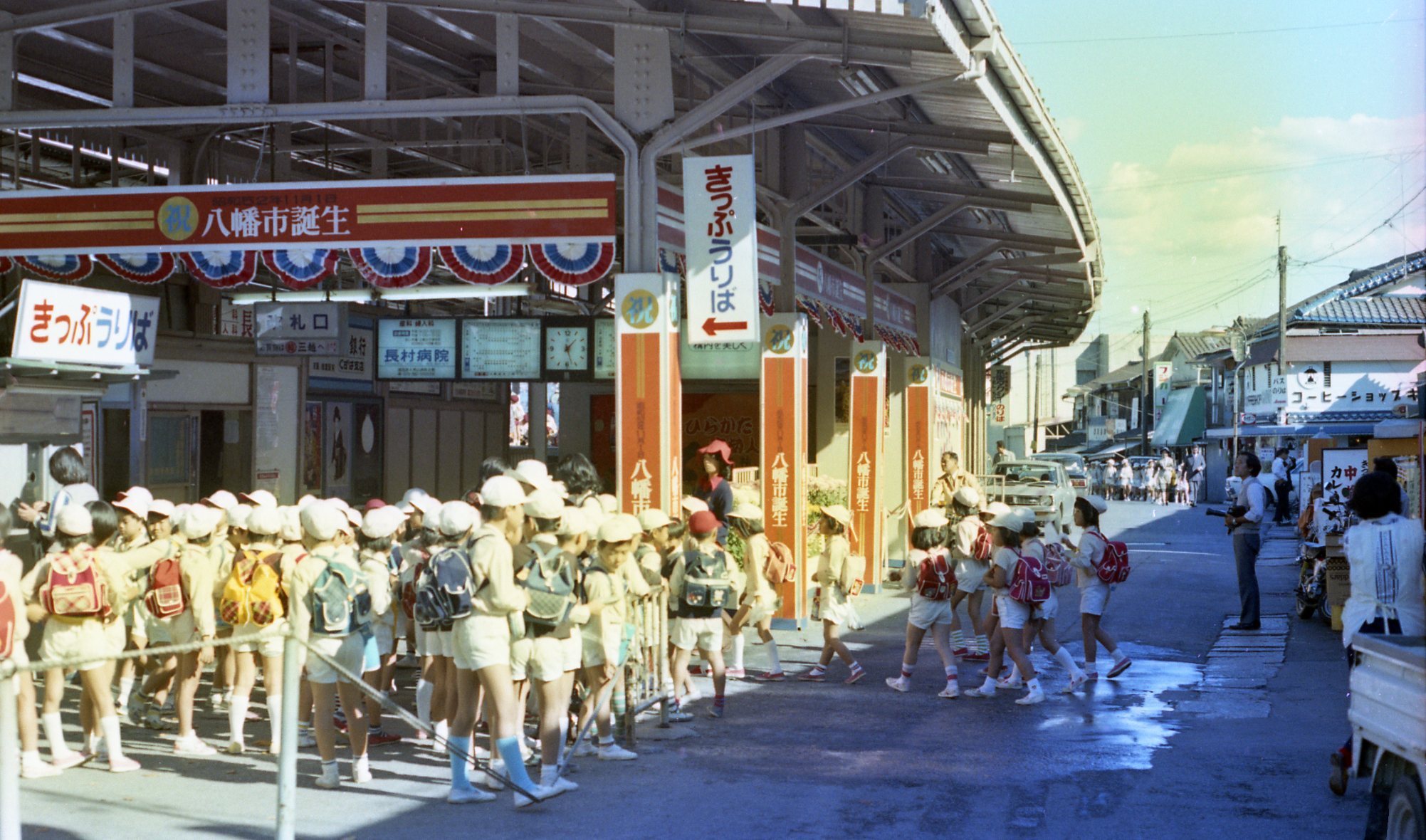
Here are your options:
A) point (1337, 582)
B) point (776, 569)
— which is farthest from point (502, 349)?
point (1337, 582)

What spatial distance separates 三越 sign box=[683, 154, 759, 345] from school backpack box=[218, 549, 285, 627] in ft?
15.0

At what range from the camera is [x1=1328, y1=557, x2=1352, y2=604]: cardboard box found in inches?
568

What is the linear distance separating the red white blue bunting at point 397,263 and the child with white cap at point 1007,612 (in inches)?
200

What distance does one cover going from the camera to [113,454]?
1628 cm

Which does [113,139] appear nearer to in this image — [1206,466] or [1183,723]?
[1183,723]

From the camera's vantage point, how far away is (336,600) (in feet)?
26.0

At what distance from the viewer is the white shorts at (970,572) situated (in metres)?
12.6

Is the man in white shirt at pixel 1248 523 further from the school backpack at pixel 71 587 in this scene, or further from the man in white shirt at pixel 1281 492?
the man in white shirt at pixel 1281 492

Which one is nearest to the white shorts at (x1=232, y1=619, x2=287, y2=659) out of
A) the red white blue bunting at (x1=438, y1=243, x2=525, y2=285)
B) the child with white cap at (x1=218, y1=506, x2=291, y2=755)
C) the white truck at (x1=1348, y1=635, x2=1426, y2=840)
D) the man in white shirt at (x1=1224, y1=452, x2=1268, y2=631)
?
the child with white cap at (x1=218, y1=506, x2=291, y2=755)

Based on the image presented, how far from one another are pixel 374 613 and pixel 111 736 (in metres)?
1.72

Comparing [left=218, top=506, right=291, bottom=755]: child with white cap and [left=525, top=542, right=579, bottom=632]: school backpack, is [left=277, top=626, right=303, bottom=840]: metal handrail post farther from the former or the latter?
[left=218, top=506, right=291, bottom=755]: child with white cap

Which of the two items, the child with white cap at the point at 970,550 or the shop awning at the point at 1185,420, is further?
the shop awning at the point at 1185,420

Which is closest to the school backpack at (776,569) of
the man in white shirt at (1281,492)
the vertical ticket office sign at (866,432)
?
the vertical ticket office sign at (866,432)

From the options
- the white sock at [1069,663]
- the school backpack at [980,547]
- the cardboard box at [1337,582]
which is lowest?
the white sock at [1069,663]
